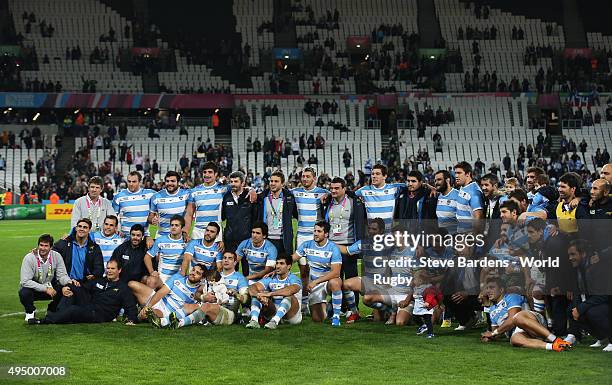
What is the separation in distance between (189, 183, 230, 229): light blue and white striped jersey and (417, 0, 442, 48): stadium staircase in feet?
136

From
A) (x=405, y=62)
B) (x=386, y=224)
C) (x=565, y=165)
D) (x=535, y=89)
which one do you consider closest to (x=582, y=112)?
(x=535, y=89)

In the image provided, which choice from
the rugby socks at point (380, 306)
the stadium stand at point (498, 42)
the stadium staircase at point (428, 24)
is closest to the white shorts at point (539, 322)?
the rugby socks at point (380, 306)

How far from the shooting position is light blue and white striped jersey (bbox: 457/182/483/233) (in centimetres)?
1180

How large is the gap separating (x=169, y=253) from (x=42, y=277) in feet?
5.49

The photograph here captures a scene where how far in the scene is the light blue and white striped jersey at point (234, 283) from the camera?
470 inches

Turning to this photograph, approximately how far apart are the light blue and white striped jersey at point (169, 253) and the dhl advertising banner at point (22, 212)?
25.9m

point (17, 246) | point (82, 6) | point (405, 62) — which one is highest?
point (82, 6)

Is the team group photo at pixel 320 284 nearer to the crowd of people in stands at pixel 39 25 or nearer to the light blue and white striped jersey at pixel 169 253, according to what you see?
A: the light blue and white striped jersey at pixel 169 253

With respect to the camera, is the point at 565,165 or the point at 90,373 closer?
the point at 90,373

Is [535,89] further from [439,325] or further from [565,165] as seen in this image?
[439,325]

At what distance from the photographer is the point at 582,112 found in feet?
161

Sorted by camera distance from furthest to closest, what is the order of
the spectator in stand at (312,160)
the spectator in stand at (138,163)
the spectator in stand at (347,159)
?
the spectator in stand at (347,159) → the spectator in stand at (312,160) → the spectator in stand at (138,163)

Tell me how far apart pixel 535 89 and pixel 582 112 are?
9.09 ft

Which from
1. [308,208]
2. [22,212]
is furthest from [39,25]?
[308,208]
